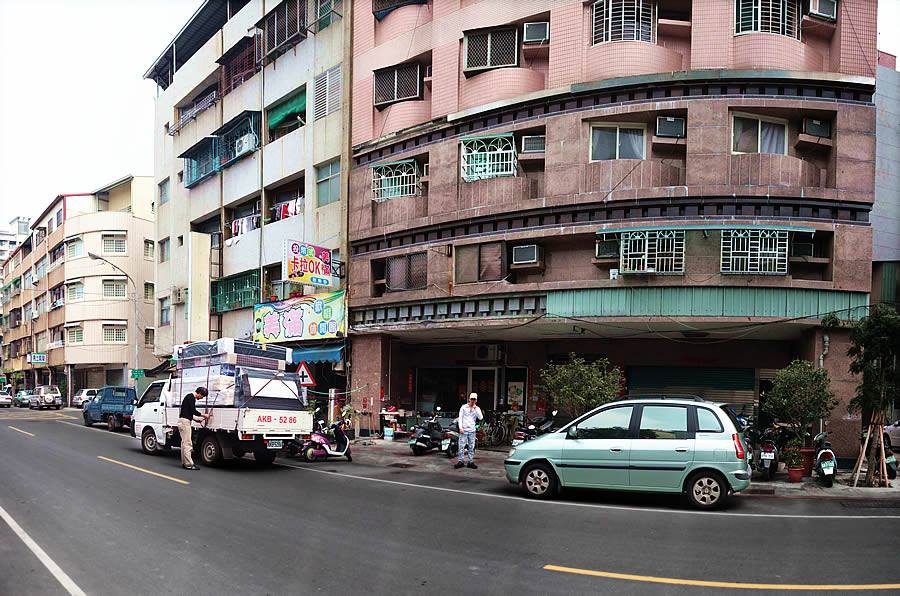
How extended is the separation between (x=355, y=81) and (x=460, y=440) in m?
14.9

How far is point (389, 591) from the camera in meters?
6.38

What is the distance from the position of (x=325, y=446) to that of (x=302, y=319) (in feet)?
33.6

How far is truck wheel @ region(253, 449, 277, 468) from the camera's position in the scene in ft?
52.6

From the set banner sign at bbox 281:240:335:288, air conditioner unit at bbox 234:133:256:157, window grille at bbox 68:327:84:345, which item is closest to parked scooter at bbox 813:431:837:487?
banner sign at bbox 281:240:335:288

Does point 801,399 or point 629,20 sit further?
point 629,20

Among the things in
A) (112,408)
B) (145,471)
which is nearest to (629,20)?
(145,471)

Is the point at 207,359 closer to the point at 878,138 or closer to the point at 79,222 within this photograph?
the point at 878,138

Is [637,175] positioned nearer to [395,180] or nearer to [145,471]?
[395,180]

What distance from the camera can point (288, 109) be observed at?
29.4 meters

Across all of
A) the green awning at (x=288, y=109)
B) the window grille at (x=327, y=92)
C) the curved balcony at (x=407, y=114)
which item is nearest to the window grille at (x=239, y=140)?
the green awning at (x=288, y=109)

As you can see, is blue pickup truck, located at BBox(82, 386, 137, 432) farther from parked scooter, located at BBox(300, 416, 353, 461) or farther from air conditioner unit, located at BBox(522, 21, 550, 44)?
air conditioner unit, located at BBox(522, 21, 550, 44)

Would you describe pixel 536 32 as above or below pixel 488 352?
above

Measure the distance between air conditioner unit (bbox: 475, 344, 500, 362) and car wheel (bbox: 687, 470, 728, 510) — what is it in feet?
42.5

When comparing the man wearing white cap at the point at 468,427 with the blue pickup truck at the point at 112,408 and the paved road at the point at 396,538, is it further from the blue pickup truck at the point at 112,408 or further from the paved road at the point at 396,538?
the blue pickup truck at the point at 112,408
